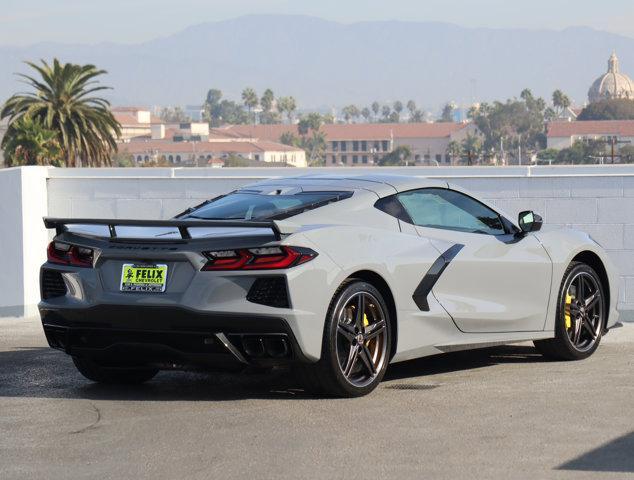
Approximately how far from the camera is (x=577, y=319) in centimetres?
980

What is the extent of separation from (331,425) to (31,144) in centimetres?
7934

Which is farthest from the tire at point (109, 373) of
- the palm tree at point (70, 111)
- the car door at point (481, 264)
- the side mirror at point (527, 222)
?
the palm tree at point (70, 111)

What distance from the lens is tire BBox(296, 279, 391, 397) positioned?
790 cm

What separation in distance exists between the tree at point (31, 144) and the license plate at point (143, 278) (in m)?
77.3

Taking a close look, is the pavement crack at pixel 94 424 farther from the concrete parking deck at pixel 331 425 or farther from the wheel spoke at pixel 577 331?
the wheel spoke at pixel 577 331

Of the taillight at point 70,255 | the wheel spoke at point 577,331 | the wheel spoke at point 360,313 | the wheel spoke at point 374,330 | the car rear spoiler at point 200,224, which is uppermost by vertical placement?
the car rear spoiler at point 200,224

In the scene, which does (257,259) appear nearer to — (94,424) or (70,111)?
(94,424)

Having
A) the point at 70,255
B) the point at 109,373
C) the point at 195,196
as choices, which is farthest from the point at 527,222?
the point at 195,196

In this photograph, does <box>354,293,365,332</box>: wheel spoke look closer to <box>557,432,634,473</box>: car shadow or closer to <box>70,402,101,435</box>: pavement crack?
<box>70,402,101,435</box>: pavement crack

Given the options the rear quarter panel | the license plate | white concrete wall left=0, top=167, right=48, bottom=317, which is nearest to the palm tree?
white concrete wall left=0, top=167, right=48, bottom=317

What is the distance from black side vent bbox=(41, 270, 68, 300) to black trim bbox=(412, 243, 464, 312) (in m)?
2.10

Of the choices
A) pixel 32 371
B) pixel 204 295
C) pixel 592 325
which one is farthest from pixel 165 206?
pixel 204 295

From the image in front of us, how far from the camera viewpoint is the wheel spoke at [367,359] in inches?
321

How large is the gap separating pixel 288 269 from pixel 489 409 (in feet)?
4.39
